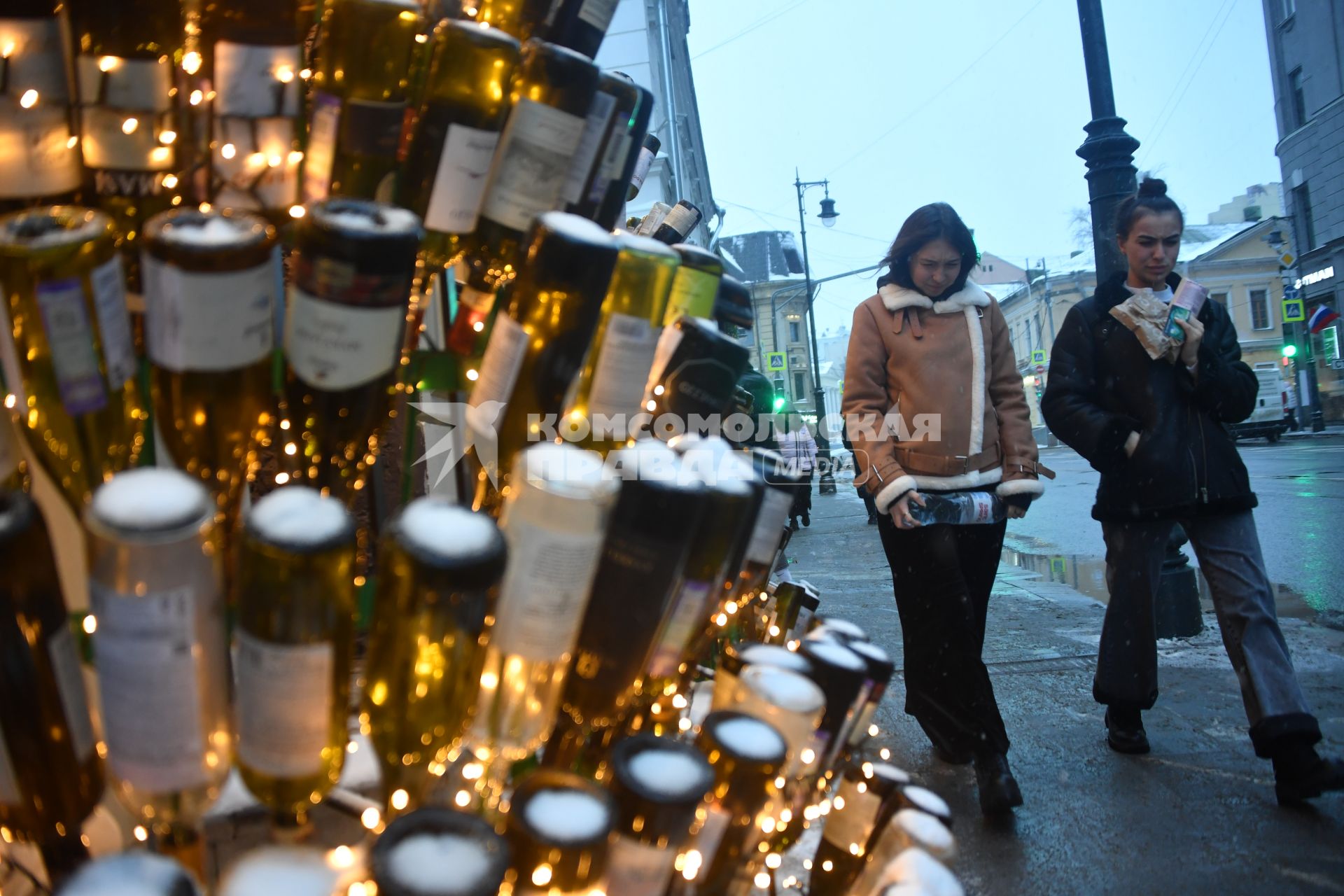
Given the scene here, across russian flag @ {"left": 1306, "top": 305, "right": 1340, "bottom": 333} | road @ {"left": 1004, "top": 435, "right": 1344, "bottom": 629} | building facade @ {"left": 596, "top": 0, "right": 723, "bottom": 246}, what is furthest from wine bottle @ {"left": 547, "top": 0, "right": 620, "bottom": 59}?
russian flag @ {"left": 1306, "top": 305, "right": 1340, "bottom": 333}

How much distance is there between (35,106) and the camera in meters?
0.66

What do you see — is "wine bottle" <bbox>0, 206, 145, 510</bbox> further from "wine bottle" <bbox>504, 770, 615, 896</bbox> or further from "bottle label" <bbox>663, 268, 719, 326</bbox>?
"bottle label" <bbox>663, 268, 719, 326</bbox>

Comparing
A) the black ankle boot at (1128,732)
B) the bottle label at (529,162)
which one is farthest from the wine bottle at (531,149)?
the black ankle boot at (1128,732)

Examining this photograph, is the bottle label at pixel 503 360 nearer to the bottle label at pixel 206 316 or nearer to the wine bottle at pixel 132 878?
the bottle label at pixel 206 316

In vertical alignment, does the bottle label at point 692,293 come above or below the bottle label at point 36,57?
below

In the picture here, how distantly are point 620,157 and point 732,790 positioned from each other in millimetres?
614

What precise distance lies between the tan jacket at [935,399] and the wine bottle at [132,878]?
2131mm

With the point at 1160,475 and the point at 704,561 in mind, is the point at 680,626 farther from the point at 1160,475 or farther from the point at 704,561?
the point at 1160,475

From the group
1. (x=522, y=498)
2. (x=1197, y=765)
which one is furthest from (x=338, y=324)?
(x=1197, y=765)

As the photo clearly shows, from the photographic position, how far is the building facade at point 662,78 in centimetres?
1205

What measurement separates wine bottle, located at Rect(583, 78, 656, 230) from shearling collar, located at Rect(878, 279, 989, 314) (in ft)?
5.79

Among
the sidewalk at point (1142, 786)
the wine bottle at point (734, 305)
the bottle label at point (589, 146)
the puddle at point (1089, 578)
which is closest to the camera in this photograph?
the bottle label at point (589, 146)

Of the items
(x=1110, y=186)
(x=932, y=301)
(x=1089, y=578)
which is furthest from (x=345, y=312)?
(x=1089, y=578)

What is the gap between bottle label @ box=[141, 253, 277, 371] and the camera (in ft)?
1.93
